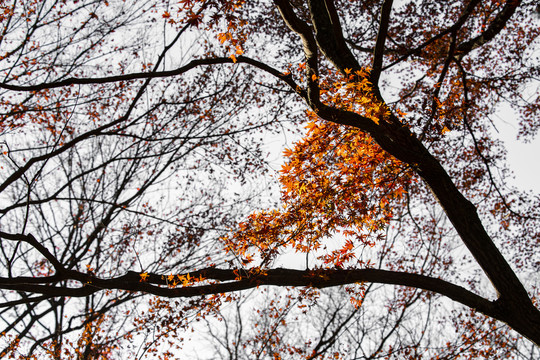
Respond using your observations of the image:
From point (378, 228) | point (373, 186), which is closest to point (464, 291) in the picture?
point (378, 228)

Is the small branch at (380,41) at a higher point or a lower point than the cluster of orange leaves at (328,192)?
higher

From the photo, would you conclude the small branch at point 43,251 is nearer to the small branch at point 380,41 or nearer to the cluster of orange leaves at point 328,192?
the cluster of orange leaves at point 328,192

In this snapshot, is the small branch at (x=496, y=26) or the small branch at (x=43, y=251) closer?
the small branch at (x=43, y=251)

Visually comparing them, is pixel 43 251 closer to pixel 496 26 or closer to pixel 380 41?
pixel 380 41

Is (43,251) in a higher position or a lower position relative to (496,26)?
lower

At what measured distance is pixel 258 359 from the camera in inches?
404

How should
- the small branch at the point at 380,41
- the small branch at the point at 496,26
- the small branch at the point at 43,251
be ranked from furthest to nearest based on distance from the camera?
the small branch at the point at 496,26 → the small branch at the point at 380,41 → the small branch at the point at 43,251

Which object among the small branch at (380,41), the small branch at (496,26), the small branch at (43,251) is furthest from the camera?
the small branch at (496,26)

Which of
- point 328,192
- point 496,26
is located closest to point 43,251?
point 328,192

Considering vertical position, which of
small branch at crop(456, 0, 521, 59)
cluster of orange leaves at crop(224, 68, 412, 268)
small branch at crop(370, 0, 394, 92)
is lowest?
cluster of orange leaves at crop(224, 68, 412, 268)

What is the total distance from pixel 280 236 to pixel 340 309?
8.07 m

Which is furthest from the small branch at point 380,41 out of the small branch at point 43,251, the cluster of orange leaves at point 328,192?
the small branch at point 43,251

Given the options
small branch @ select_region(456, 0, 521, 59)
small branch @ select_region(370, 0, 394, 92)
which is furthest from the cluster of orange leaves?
small branch @ select_region(456, 0, 521, 59)

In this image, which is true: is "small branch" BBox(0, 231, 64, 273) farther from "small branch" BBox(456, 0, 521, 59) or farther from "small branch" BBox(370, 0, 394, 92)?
"small branch" BBox(456, 0, 521, 59)
